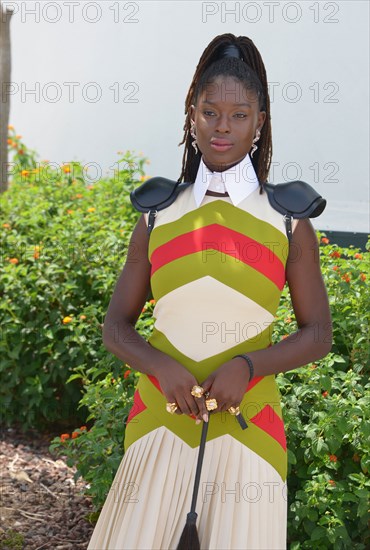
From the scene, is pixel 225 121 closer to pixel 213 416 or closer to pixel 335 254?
pixel 213 416

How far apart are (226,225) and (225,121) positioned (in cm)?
24

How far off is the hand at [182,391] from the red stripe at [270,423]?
16cm

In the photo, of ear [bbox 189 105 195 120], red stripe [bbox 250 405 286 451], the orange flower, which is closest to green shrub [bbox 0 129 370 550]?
the orange flower

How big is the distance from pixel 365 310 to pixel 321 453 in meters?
0.71

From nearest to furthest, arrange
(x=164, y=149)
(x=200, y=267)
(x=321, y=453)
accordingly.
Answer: (x=200, y=267)
(x=321, y=453)
(x=164, y=149)

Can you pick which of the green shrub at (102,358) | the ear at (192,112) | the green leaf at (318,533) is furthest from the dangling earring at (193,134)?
the green leaf at (318,533)

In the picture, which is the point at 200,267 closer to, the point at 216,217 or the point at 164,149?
the point at 216,217

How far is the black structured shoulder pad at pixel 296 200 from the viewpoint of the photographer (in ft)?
7.63

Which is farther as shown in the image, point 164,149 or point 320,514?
point 164,149

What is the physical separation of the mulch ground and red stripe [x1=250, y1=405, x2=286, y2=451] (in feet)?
5.94

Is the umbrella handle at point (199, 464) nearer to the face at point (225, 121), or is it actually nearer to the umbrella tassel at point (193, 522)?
the umbrella tassel at point (193, 522)

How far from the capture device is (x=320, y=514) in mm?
3375

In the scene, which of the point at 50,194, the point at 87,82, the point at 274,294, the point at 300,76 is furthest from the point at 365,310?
the point at 87,82

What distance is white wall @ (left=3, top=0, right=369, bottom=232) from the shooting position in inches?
215
